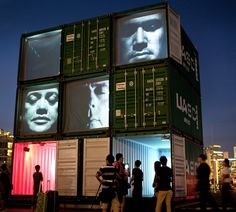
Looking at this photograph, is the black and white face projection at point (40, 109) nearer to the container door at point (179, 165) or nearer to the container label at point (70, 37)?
the container label at point (70, 37)

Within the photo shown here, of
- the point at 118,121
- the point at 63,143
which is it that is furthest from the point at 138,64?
the point at 63,143

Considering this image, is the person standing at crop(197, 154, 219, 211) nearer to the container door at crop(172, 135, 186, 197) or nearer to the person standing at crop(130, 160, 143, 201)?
the person standing at crop(130, 160, 143, 201)

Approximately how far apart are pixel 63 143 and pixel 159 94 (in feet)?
14.3

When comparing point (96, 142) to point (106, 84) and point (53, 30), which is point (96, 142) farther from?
point (53, 30)

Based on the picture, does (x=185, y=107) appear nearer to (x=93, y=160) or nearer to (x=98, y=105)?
(x=98, y=105)

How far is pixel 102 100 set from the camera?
13773 millimetres

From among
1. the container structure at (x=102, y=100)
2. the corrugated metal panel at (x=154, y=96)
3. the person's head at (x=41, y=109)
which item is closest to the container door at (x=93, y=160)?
the container structure at (x=102, y=100)

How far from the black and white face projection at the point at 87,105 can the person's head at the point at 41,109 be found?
63 cm

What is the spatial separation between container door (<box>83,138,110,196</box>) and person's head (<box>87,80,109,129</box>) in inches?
27.4

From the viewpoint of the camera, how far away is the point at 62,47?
15156 millimetres

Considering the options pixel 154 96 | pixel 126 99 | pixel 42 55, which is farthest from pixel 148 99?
pixel 42 55

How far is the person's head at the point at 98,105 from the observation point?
13609 mm

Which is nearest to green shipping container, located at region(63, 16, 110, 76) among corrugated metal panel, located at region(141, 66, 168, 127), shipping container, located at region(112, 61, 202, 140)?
shipping container, located at region(112, 61, 202, 140)

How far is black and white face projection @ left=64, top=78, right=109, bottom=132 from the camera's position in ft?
44.9
